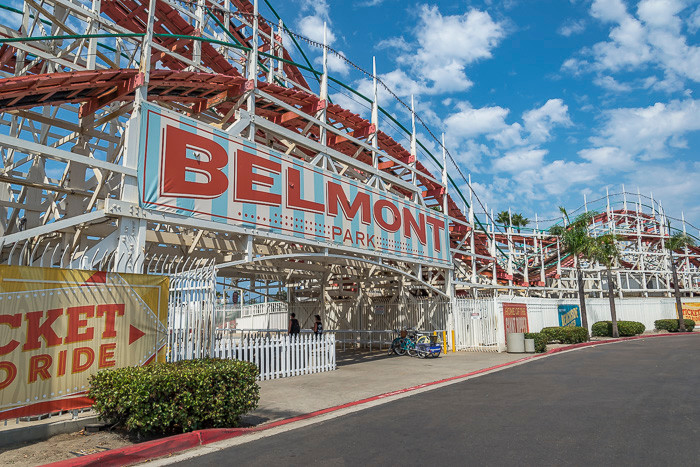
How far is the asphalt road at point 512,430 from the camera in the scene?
5730 millimetres

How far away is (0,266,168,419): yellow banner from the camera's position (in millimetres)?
6219

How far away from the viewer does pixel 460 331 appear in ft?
72.2

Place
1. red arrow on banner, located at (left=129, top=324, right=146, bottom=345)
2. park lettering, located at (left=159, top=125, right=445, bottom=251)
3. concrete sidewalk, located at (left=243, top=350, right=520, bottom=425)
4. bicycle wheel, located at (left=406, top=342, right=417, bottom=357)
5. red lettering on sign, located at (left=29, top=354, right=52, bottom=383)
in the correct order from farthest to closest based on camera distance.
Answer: bicycle wheel, located at (left=406, top=342, right=417, bottom=357) → park lettering, located at (left=159, top=125, right=445, bottom=251) → concrete sidewalk, located at (left=243, top=350, right=520, bottom=425) → red arrow on banner, located at (left=129, top=324, right=146, bottom=345) → red lettering on sign, located at (left=29, top=354, right=52, bottom=383)

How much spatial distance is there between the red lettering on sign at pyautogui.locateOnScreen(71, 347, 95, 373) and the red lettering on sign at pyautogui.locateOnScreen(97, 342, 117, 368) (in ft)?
0.45

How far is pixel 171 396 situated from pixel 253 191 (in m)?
7.16

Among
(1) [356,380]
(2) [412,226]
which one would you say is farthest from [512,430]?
(2) [412,226]

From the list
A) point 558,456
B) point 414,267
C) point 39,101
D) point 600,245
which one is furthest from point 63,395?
point 600,245

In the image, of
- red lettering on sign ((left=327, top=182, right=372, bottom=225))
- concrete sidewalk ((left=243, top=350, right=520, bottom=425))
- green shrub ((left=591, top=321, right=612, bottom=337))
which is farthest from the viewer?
green shrub ((left=591, top=321, right=612, bottom=337))

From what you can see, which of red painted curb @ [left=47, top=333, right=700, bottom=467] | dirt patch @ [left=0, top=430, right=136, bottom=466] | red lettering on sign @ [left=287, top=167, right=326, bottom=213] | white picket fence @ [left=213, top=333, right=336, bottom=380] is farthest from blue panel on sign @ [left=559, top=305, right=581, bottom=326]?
dirt patch @ [left=0, top=430, right=136, bottom=466]

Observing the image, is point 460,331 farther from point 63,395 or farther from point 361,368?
point 63,395

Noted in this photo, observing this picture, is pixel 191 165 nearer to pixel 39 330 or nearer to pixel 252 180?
pixel 252 180

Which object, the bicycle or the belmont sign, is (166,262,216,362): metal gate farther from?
the bicycle

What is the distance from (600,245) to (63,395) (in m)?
33.5

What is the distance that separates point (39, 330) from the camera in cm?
655
